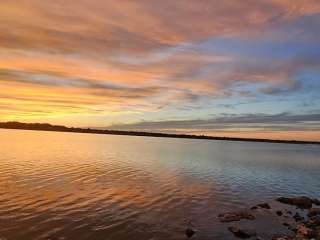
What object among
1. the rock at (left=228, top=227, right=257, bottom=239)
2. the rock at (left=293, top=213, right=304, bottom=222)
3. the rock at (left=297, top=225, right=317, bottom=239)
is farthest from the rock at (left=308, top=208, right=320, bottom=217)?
the rock at (left=228, top=227, right=257, bottom=239)

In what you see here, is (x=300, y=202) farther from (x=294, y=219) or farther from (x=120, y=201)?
(x=120, y=201)

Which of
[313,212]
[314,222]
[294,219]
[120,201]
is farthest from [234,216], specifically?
[120,201]

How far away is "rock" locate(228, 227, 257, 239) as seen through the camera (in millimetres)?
26781

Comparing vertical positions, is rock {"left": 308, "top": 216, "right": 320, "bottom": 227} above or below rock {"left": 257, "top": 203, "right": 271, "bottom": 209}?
below

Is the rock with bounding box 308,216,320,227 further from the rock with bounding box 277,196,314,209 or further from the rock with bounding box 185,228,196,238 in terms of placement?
the rock with bounding box 185,228,196,238

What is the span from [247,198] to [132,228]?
20385 millimetres

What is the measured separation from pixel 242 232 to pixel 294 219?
8861 millimetres

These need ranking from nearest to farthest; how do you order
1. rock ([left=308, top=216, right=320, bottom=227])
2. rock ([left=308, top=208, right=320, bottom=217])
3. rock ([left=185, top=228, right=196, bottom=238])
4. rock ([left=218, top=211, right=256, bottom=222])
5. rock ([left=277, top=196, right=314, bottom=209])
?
rock ([left=185, top=228, right=196, bottom=238])
rock ([left=308, top=216, right=320, bottom=227])
rock ([left=218, top=211, right=256, bottom=222])
rock ([left=308, top=208, right=320, bottom=217])
rock ([left=277, top=196, right=314, bottom=209])

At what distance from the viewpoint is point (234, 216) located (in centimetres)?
3172

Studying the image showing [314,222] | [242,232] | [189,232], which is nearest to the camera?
[189,232]

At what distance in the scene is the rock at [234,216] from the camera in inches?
1219

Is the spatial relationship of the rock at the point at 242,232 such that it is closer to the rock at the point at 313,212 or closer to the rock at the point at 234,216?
the rock at the point at 234,216

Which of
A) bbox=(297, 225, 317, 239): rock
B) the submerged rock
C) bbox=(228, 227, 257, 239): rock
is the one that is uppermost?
the submerged rock

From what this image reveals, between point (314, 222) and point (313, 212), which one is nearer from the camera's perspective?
point (314, 222)
